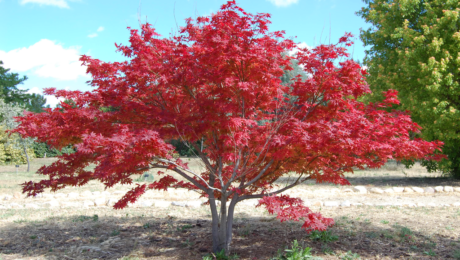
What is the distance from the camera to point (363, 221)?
285 inches

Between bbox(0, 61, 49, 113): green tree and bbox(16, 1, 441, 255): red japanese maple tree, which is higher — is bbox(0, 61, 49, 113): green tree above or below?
above

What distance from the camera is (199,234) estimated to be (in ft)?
22.2

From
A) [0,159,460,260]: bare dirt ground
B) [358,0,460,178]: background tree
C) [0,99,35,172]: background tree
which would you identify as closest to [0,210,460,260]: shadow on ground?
[0,159,460,260]: bare dirt ground

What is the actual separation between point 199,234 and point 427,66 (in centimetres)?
1002

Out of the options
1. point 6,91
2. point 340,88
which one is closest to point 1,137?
point 6,91

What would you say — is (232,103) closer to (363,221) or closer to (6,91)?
(363,221)

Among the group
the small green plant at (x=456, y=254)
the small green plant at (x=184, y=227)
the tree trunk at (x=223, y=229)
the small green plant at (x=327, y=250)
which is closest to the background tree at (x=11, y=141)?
the small green plant at (x=184, y=227)

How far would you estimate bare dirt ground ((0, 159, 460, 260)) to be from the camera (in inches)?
219

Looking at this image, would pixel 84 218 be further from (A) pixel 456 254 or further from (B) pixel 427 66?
(B) pixel 427 66

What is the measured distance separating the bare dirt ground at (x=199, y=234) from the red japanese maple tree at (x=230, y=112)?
3.25 feet

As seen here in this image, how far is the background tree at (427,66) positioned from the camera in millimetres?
11648

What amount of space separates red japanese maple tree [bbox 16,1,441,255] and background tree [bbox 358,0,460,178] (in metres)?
8.19

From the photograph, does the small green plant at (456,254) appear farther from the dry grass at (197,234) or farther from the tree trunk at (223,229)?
the tree trunk at (223,229)

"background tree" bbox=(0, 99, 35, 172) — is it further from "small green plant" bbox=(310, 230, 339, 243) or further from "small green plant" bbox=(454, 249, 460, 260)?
"small green plant" bbox=(454, 249, 460, 260)
